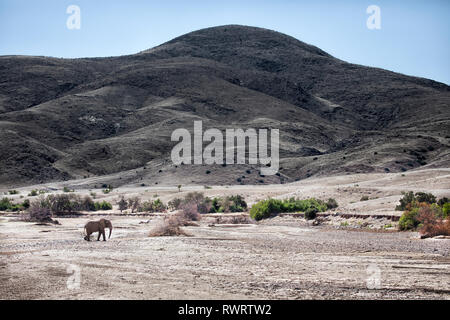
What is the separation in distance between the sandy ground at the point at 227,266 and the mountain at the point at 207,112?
1886 inches

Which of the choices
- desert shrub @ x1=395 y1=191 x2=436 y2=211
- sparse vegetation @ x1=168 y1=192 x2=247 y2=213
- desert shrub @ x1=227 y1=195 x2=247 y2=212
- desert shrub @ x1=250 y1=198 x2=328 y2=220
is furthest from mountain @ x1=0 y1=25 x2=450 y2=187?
desert shrub @ x1=395 y1=191 x2=436 y2=211

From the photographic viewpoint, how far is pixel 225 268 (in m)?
12.2

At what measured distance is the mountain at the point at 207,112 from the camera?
74312mm

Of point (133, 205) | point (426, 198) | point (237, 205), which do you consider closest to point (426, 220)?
point (426, 198)

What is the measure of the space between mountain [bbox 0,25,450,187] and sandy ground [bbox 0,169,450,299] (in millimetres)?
47911

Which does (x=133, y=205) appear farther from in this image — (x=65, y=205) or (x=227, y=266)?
(x=227, y=266)

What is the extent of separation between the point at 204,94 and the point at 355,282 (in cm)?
10563

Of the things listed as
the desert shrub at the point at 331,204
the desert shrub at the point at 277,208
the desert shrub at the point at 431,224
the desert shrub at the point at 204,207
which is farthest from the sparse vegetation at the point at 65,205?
the desert shrub at the point at 431,224

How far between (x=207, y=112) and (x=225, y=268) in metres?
94.0

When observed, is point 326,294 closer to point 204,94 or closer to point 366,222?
point 366,222

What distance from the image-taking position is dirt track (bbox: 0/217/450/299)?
916cm

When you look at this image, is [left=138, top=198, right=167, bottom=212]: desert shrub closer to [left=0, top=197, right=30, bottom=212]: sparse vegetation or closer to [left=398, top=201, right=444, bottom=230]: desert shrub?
[left=0, top=197, right=30, bottom=212]: sparse vegetation
